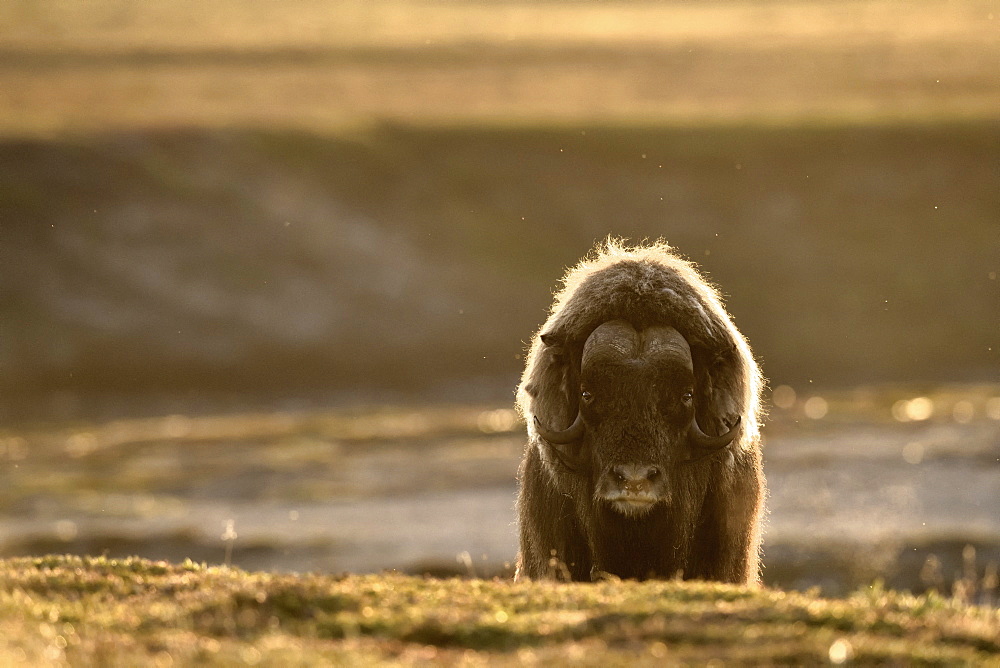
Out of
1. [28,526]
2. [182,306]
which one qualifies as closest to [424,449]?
[28,526]

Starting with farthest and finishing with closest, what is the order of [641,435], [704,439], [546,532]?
[546,532]
[704,439]
[641,435]

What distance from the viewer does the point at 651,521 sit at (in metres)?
9.33

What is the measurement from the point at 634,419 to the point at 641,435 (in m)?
0.12

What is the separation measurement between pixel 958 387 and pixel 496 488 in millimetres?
18569

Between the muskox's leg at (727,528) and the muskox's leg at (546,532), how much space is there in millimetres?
781

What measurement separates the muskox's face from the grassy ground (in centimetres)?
87

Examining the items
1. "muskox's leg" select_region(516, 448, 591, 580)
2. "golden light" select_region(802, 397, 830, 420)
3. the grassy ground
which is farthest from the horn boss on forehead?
"golden light" select_region(802, 397, 830, 420)

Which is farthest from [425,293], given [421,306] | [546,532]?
[546,532]

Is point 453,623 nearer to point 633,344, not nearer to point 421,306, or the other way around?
point 633,344

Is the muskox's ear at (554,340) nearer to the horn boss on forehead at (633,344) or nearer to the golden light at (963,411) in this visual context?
the horn boss on forehead at (633,344)

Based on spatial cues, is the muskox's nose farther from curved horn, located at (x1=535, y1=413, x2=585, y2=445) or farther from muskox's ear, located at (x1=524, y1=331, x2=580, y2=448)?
muskox's ear, located at (x1=524, y1=331, x2=580, y2=448)

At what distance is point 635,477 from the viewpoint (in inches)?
348

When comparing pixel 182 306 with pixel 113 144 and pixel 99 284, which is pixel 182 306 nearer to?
pixel 99 284

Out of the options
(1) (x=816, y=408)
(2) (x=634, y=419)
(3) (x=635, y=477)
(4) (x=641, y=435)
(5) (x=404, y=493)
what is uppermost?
(1) (x=816, y=408)
